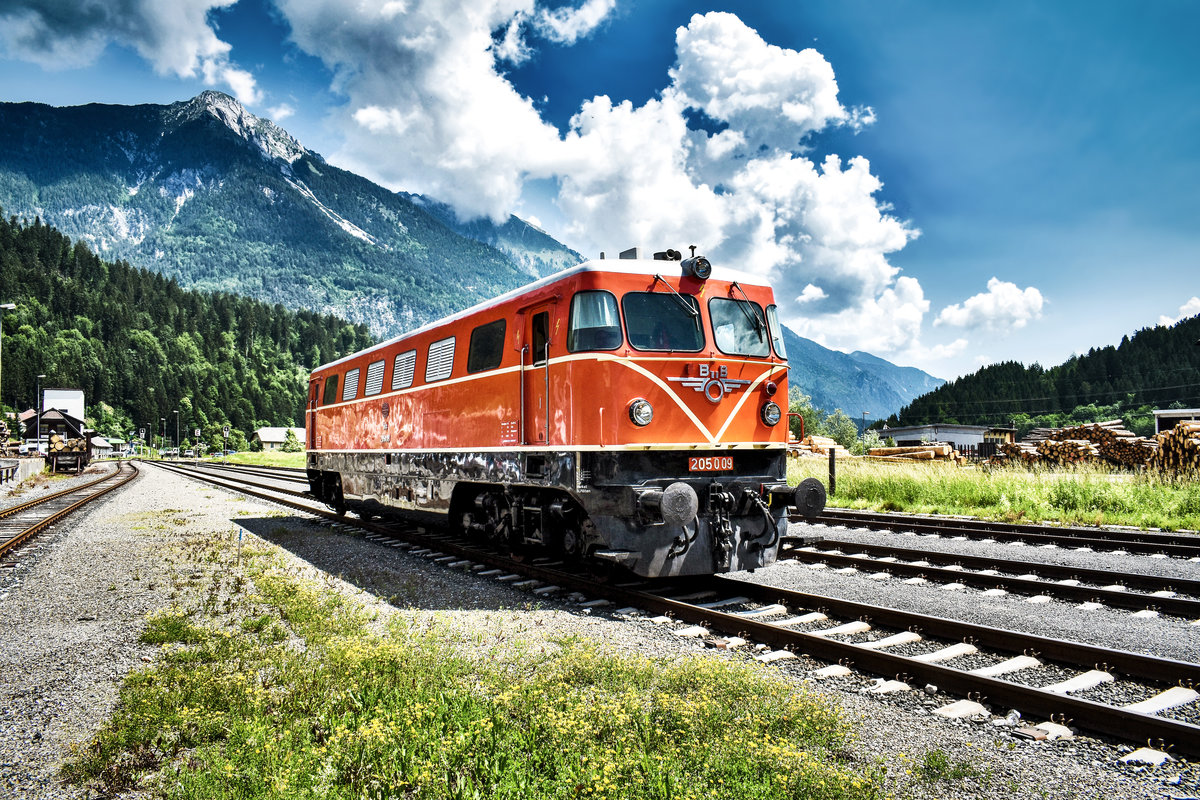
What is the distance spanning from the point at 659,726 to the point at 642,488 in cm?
335

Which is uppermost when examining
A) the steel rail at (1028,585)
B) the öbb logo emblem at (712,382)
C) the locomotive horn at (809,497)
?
the öbb logo emblem at (712,382)

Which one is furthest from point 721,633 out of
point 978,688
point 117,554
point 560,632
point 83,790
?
point 117,554

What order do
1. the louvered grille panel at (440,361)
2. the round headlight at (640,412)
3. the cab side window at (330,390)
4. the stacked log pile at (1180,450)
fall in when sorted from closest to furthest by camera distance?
the round headlight at (640,412), the louvered grille panel at (440,361), the cab side window at (330,390), the stacked log pile at (1180,450)

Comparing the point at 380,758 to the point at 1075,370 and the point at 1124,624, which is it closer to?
the point at 1124,624

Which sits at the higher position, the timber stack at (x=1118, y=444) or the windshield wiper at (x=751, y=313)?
the windshield wiper at (x=751, y=313)

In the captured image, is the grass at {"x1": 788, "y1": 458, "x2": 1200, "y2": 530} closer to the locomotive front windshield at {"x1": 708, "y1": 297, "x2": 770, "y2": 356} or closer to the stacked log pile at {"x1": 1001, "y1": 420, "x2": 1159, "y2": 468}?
the stacked log pile at {"x1": 1001, "y1": 420, "x2": 1159, "y2": 468}

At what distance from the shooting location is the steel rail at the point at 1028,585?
6.97 meters

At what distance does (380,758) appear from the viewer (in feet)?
12.5

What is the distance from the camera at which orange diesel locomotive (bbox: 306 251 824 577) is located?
7.57 metres

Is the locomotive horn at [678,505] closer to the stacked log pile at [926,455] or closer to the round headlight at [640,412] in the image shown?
the round headlight at [640,412]

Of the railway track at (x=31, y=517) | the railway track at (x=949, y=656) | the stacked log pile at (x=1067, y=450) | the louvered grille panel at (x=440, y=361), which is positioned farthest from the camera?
the stacked log pile at (x=1067, y=450)

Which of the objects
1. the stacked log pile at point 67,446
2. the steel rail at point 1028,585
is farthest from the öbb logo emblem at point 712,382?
the stacked log pile at point 67,446

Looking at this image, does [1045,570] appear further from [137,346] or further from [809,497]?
[137,346]

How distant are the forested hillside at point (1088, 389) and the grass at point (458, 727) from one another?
363ft
